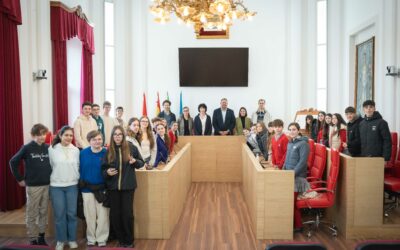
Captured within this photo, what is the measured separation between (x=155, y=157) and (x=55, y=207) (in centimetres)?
187

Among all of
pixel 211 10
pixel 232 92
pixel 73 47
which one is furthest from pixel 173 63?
pixel 211 10

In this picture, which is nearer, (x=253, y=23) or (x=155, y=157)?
(x=155, y=157)

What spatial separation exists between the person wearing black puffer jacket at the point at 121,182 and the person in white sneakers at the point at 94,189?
10 centimetres

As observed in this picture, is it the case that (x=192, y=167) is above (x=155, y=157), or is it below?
below

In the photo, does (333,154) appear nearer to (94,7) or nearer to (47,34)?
(47,34)

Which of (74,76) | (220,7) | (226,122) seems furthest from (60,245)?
(226,122)

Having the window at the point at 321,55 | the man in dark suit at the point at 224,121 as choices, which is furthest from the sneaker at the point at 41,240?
the window at the point at 321,55

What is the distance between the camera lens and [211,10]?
6.10m

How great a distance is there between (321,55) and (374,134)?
229 inches

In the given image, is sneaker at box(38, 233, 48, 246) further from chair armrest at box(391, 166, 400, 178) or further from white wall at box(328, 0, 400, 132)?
white wall at box(328, 0, 400, 132)

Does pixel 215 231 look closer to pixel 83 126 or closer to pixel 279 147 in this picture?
pixel 279 147

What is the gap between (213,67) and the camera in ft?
38.1

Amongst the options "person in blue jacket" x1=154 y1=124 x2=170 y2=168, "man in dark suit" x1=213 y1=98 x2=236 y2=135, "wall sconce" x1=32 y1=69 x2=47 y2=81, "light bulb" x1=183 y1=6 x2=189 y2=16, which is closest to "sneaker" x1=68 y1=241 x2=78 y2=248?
"person in blue jacket" x1=154 y1=124 x2=170 y2=168

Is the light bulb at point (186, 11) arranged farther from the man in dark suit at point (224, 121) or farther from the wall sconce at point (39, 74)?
the man in dark suit at point (224, 121)
